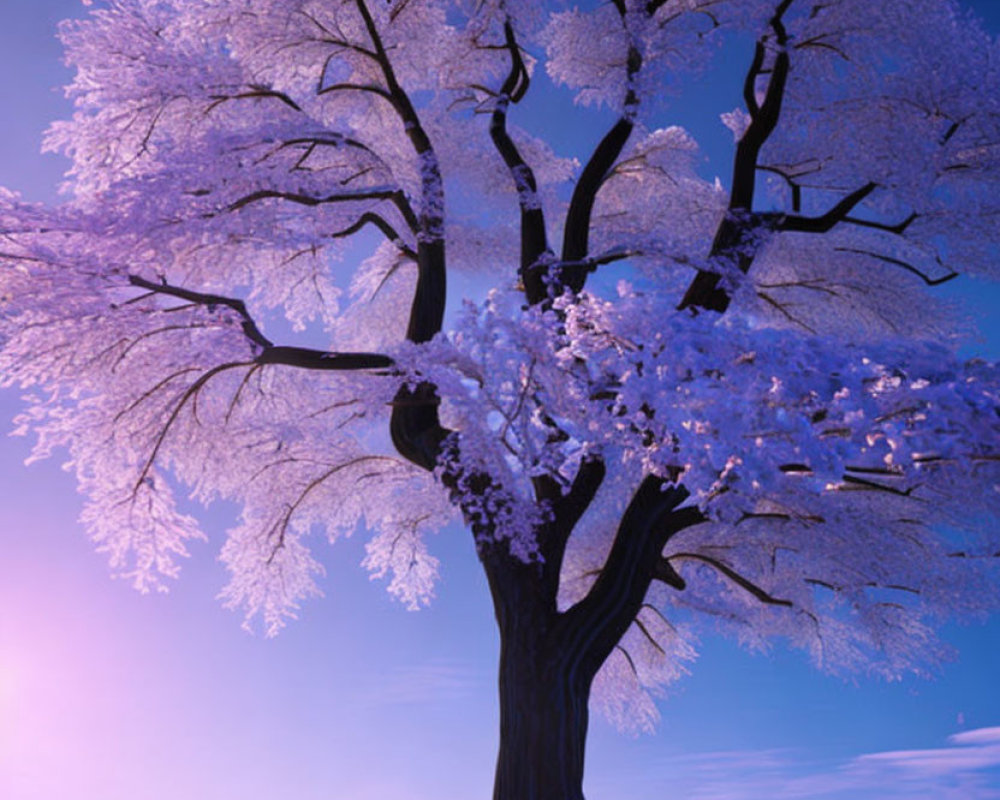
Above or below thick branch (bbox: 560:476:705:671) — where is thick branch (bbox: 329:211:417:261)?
above

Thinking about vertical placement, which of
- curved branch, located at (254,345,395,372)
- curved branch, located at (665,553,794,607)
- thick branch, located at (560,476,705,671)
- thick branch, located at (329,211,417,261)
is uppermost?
thick branch, located at (329,211,417,261)

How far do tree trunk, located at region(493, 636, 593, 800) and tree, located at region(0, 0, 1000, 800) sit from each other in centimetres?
3

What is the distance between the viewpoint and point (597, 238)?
13531mm

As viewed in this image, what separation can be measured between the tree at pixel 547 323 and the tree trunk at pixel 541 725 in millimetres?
32

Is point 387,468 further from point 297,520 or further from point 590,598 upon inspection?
point 590,598

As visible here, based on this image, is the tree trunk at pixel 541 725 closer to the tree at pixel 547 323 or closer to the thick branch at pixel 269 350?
the tree at pixel 547 323

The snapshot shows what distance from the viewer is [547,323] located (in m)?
7.51

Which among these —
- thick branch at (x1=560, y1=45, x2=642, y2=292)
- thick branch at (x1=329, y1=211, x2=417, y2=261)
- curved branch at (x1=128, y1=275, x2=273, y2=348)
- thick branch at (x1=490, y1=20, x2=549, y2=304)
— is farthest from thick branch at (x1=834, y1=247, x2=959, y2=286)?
curved branch at (x1=128, y1=275, x2=273, y2=348)

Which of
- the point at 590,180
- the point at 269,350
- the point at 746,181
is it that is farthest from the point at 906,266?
the point at 269,350

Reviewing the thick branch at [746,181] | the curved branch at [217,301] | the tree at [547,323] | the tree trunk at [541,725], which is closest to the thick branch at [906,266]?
the tree at [547,323]

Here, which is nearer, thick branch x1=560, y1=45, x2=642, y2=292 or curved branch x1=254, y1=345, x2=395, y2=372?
curved branch x1=254, y1=345, x2=395, y2=372

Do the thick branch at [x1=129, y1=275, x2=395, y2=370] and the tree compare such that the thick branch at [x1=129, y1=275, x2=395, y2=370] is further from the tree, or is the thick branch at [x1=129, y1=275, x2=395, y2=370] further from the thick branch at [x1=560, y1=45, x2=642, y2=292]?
the thick branch at [x1=560, y1=45, x2=642, y2=292]

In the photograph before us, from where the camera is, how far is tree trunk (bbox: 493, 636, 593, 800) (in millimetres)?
8852

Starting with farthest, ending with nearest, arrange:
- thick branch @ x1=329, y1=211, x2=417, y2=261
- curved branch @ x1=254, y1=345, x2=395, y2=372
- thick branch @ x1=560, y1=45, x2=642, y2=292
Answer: thick branch @ x1=329, y1=211, x2=417, y2=261, thick branch @ x1=560, y1=45, x2=642, y2=292, curved branch @ x1=254, y1=345, x2=395, y2=372
